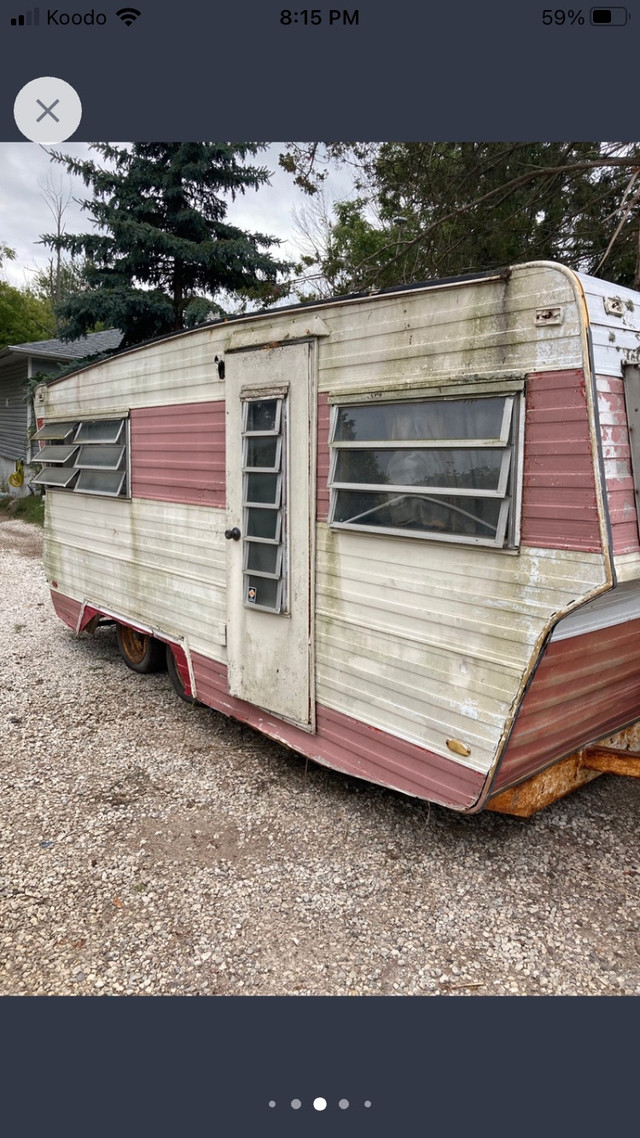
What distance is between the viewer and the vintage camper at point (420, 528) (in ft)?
8.84

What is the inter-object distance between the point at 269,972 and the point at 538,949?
45.5 inches

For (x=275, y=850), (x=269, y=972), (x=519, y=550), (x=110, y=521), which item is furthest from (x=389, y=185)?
(x=269, y=972)

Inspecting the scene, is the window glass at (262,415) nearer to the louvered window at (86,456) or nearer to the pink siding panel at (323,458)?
the pink siding panel at (323,458)

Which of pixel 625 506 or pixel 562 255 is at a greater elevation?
pixel 562 255

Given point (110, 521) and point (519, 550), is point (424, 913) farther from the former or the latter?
point (110, 521)

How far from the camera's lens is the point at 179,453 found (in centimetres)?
501

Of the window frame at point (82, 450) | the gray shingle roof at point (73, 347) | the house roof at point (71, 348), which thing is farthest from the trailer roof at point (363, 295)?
the gray shingle roof at point (73, 347)

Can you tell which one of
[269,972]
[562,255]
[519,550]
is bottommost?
[269,972]

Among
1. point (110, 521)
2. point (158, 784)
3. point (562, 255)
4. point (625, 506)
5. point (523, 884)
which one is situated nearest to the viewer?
point (625, 506)

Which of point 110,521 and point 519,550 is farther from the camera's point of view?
point 110,521

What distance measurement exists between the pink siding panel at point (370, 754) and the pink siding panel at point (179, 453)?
127 cm

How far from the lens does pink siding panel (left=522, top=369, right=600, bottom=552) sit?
8.54ft

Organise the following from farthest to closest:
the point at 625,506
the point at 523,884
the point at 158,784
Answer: the point at 158,784
the point at 523,884
the point at 625,506

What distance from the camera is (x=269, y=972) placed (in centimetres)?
278
